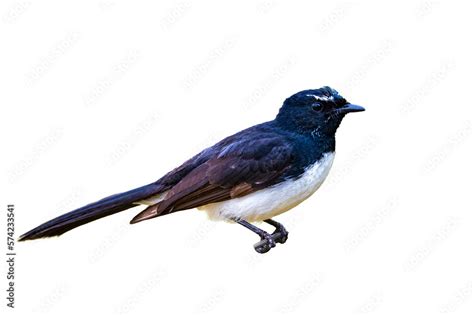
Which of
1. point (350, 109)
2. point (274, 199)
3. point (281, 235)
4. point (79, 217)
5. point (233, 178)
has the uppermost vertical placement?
point (350, 109)

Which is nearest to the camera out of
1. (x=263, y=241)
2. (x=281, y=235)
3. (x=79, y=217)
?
(x=79, y=217)

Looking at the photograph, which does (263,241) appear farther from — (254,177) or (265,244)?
(254,177)

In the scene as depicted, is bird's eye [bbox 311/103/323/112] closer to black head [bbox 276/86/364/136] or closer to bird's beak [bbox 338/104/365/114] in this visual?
black head [bbox 276/86/364/136]

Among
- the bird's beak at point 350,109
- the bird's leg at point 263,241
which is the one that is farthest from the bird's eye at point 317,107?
the bird's leg at point 263,241

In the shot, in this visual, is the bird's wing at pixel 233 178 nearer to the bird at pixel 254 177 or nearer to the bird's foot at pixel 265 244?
the bird at pixel 254 177

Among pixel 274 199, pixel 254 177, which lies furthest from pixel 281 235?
pixel 254 177

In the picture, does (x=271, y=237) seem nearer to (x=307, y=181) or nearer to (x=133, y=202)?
(x=307, y=181)

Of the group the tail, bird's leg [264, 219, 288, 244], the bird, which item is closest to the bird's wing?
the bird

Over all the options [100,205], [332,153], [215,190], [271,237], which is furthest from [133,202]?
[332,153]
